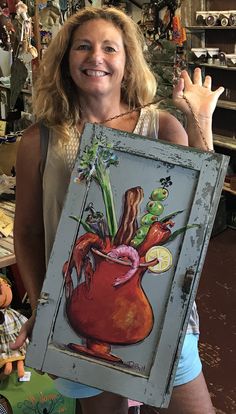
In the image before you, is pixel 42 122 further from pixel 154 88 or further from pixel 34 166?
pixel 154 88

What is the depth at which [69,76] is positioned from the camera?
1.39 metres

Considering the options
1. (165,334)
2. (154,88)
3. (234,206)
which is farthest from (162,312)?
(234,206)

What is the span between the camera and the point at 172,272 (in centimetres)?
110

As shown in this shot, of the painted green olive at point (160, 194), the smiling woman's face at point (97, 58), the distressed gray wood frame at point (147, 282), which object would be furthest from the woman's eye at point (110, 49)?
the painted green olive at point (160, 194)

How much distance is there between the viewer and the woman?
1.28 metres

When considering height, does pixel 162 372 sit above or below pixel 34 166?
below

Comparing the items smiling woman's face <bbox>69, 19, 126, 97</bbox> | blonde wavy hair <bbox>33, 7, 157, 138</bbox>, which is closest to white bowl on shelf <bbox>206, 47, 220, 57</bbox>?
blonde wavy hair <bbox>33, 7, 157, 138</bbox>

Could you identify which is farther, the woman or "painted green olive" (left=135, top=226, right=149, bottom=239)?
the woman

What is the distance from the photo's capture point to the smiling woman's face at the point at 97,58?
4.19 feet

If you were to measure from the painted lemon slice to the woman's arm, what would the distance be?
0.39 metres

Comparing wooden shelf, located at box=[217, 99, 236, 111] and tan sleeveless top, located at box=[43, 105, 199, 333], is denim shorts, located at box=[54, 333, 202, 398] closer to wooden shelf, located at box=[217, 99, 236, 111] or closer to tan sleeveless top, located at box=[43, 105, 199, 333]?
tan sleeveless top, located at box=[43, 105, 199, 333]

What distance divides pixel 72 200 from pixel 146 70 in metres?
0.53

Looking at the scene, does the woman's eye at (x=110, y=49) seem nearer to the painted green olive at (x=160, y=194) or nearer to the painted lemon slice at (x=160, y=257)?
the painted green olive at (x=160, y=194)

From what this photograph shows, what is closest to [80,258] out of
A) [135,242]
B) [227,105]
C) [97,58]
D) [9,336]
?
[135,242]
